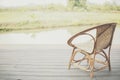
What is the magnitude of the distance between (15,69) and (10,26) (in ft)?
5.65

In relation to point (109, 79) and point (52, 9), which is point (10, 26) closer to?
point (52, 9)

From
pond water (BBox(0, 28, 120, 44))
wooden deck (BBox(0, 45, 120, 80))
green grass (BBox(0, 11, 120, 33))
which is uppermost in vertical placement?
green grass (BBox(0, 11, 120, 33))

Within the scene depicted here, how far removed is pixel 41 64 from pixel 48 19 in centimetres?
154

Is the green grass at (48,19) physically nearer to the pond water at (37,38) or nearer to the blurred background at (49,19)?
the blurred background at (49,19)

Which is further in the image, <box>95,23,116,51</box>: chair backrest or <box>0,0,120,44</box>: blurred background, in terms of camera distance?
<box>0,0,120,44</box>: blurred background

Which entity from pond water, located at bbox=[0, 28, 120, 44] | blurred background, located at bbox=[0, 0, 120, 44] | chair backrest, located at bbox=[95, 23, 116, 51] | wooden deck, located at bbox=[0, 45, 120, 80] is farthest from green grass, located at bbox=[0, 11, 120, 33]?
chair backrest, located at bbox=[95, 23, 116, 51]

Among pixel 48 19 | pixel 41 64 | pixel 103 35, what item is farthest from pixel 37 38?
pixel 103 35

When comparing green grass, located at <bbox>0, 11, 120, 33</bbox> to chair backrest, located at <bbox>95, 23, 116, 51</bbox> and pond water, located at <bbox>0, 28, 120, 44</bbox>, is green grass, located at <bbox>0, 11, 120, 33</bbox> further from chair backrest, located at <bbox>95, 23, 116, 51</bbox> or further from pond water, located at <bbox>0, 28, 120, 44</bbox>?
chair backrest, located at <bbox>95, 23, 116, 51</bbox>

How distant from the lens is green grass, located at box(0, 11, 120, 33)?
5.11 meters

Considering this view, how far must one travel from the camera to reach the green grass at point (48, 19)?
5109mm

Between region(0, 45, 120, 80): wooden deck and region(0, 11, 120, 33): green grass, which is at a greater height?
region(0, 11, 120, 33): green grass

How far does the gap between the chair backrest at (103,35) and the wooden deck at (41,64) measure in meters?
Answer: 0.39

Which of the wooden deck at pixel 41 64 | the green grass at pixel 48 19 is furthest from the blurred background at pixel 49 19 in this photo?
the wooden deck at pixel 41 64

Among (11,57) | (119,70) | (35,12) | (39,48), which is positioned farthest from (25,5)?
(119,70)
